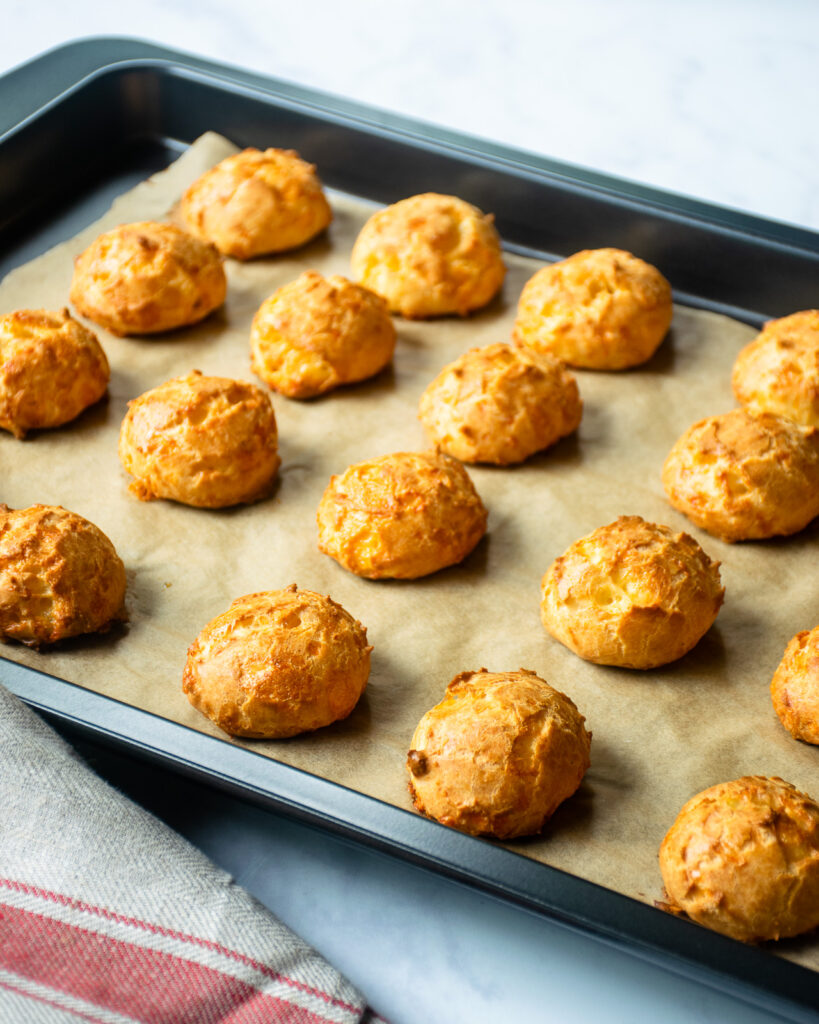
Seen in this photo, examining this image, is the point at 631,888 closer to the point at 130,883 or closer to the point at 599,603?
the point at 599,603

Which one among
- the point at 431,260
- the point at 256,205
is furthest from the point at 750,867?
the point at 256,205

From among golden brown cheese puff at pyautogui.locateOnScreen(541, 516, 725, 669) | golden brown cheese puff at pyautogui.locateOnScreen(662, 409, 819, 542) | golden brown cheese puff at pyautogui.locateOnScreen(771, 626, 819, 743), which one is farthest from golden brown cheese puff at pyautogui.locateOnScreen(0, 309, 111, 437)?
golden brown cheese puff at pyautogui.locateOnScreen(771, 626, 819, 743)

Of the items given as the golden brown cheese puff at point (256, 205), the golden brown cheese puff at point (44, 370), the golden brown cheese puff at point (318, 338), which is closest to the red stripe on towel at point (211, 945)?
the golden brown cheese puff at point (44, 370)

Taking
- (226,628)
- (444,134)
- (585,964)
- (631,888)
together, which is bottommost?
(585,964)

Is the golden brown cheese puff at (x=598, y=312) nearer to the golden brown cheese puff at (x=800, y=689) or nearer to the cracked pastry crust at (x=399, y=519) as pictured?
the cracked pastry crust at (x=399, y=519)

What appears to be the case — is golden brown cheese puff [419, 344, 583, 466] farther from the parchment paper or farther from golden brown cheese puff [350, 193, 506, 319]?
golden brown cheese puff [350, 193, 506, 319]

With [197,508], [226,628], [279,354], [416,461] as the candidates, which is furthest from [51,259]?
[226,628]
